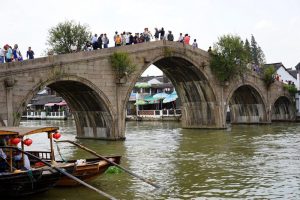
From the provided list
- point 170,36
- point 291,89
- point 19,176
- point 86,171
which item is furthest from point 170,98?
point 19,176

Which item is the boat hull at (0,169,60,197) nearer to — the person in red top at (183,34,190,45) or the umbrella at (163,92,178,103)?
the person in red top at (183,34,190,45)

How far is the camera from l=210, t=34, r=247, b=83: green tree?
3117 centimetres

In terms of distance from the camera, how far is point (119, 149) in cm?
2136

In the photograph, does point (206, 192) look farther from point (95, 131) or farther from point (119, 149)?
point (95, 131)

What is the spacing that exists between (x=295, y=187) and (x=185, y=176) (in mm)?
3483

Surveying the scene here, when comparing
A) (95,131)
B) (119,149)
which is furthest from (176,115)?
(119,149)

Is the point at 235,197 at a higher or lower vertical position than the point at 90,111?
lower

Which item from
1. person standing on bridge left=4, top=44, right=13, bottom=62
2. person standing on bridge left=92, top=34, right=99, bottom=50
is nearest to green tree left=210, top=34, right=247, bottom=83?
person standing on bridge left=92, top=34, right=99, bottom=50

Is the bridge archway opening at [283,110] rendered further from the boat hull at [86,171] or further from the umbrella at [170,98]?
the boat hull at [86,171]

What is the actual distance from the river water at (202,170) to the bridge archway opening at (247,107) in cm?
1271

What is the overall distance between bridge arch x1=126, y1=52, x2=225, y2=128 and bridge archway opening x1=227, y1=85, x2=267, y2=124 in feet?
15.9

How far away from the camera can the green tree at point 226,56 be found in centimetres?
3117

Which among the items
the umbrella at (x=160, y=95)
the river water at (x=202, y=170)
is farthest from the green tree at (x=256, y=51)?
the river water at (x=202, y=170)

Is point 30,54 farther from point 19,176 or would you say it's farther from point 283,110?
point 283,110
